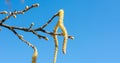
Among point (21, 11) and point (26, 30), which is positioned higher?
point (21, 11)

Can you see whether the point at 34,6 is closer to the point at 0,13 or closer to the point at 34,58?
the point at 0,13

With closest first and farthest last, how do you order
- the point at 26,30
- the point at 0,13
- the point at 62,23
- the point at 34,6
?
the point at 62,23 → the point at 26,30 → the point at 34,6 → the point at 0,13

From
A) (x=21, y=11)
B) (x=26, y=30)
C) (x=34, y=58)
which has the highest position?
(x=21, y=11)

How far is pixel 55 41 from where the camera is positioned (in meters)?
→ 3.42

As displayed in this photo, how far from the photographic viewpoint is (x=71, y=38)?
14.8 feet

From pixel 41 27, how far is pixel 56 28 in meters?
1.32

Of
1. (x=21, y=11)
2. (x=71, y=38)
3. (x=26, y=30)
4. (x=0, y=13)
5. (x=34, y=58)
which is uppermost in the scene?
(x=0, y=13)

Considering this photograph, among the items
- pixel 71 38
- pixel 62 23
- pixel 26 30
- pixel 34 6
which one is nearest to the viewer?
pixel 62 23

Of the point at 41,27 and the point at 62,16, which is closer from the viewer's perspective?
the point at 62,16

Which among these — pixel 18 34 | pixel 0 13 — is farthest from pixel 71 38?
pixel 0 13

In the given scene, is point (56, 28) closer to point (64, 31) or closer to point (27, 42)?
point (64, 31)

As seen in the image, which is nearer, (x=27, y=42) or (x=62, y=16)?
(x=62, y=16)

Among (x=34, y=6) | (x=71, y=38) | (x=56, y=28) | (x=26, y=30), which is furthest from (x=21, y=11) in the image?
(x=56, y=28)

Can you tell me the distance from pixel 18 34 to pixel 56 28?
67.4 inches
